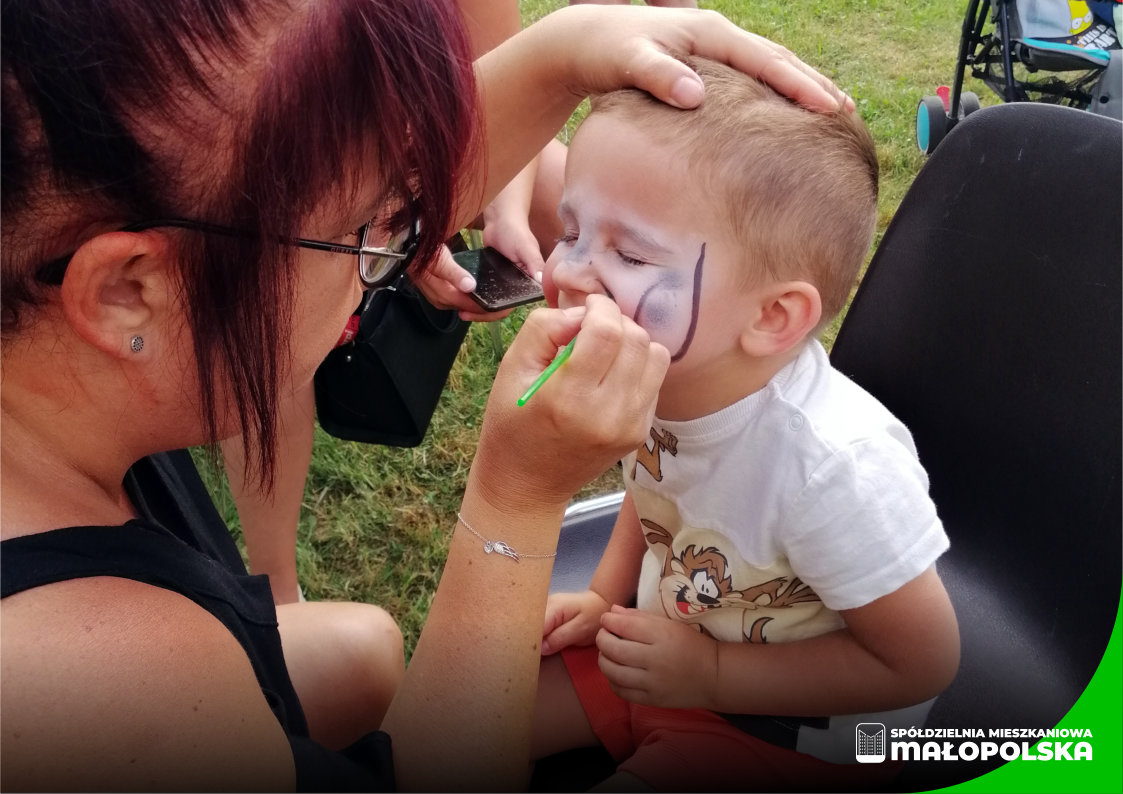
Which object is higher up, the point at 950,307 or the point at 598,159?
the point at 598,159

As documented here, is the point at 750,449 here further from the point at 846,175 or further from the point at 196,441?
the point at 196,441

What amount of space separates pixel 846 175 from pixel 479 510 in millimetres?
579

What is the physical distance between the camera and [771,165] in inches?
37.4

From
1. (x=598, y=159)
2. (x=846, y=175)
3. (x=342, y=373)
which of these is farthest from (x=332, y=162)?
(x=342, y=373)

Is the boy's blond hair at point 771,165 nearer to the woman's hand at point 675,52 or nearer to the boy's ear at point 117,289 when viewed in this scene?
the woman's hand at point 675,52

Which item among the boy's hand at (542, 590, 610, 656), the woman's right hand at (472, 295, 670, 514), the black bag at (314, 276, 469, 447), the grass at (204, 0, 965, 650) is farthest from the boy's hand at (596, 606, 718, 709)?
the grass at (204, 0, 965, 650)

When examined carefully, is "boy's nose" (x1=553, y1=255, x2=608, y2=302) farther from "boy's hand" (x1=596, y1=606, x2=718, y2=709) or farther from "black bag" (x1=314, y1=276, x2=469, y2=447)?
"black bag" (x1=314, y1=276, x2=469, y2=447)

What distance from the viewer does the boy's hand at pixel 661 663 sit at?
3.81 ft

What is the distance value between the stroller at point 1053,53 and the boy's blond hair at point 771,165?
2660 millimetres

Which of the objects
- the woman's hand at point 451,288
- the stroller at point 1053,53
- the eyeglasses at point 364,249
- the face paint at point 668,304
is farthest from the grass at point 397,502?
the face paint at point 668,304

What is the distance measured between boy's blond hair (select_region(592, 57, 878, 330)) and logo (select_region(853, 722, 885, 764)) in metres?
0.60

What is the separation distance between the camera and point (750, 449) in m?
1.05

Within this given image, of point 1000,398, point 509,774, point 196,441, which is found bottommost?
point 509,774

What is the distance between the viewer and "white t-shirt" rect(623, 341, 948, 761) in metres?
0.97
